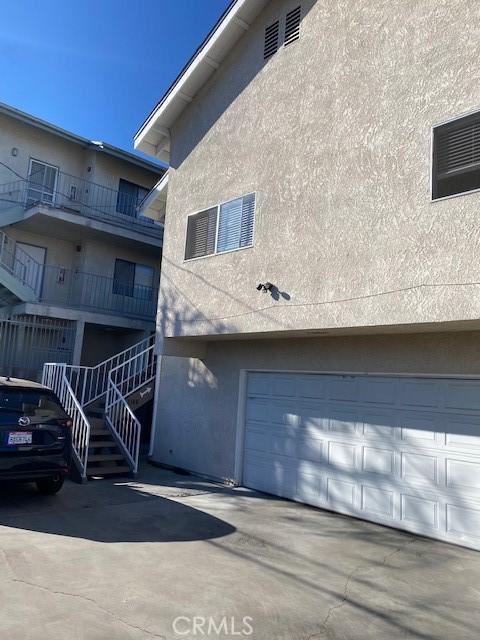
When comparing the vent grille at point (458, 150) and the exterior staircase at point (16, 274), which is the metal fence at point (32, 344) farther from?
the vent grille at point (458, 150)

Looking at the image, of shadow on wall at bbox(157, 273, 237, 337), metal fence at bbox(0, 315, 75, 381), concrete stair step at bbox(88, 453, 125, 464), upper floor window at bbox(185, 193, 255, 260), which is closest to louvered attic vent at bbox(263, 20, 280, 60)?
upper floor window at bbox(185, 193, 255, 260)

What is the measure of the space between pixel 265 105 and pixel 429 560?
727 centimetres

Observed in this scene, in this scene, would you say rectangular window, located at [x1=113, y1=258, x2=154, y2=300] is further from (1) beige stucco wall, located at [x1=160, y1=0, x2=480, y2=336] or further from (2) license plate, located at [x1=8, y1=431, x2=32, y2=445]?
(2) license plate, located at [x1=8, y1=431, x2=32, y2=445]

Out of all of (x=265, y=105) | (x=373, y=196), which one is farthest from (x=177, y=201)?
(x=373, y=196)

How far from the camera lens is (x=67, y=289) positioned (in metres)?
16.6

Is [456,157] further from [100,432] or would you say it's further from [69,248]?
[69,248]

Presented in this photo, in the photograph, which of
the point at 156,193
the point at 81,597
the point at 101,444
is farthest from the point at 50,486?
the point at 156,193

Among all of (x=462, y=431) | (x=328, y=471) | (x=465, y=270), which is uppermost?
(x=465, y=270)

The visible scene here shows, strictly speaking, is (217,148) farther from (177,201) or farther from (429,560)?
(429,560)

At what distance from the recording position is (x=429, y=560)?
5.62m

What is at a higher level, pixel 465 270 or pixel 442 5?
pixel 442 5

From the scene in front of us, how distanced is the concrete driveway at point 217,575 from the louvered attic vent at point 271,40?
303 inches

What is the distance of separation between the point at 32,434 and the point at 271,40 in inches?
300

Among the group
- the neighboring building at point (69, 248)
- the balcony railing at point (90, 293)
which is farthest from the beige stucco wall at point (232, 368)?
the balcony railing at point (90, 293)
